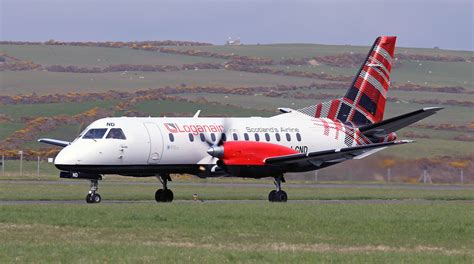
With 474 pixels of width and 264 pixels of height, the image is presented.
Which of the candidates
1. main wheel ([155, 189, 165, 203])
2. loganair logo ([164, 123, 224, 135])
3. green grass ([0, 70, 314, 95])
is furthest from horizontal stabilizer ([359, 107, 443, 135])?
green grass ([0, 70, 314, 95])

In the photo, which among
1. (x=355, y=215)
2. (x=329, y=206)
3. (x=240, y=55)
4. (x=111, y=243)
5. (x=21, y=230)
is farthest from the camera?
(x=240, y=55)

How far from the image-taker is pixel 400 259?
25.3 m

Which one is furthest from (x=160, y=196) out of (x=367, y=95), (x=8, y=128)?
(x=8, y=128)

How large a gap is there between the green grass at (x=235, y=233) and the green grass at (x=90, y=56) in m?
104

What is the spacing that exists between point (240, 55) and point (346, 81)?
28.4 metres

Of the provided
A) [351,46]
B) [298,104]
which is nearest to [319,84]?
[298,104]

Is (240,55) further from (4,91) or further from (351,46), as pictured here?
(4,91)

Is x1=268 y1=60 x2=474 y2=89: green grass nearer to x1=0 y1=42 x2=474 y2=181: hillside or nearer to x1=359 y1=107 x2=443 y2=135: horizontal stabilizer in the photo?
x1=0 y1=42 x2=474 y2=181: hillside

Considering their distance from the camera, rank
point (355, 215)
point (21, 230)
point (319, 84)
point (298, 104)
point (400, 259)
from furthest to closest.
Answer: point (319, 84), point (298, 104), point (355, 215), point (21, 230), point (400, 259)

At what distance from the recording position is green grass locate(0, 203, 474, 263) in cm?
2541

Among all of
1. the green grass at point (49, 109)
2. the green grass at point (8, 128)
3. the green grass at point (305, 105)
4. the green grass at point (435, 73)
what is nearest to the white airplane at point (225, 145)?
the green grass at point (8, 128)

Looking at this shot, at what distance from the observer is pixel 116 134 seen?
42844mm

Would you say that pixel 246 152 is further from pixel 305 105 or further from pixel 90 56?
pixel 90 56

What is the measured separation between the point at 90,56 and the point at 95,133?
106 metres
